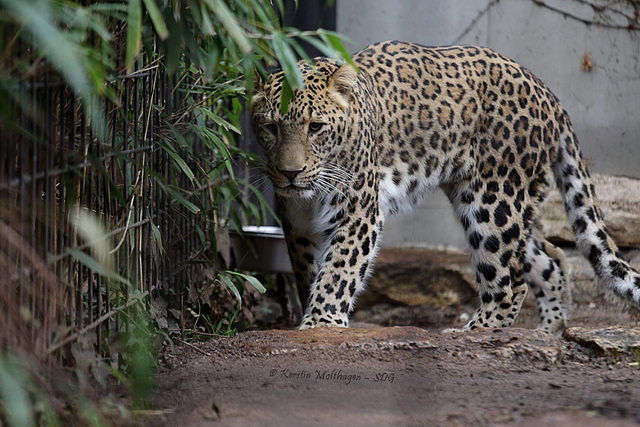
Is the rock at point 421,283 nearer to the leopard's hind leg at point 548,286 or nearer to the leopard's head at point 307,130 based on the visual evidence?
the leopard's hind leg at point 548,286

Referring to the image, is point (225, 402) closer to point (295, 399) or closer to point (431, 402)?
point (295, 399)

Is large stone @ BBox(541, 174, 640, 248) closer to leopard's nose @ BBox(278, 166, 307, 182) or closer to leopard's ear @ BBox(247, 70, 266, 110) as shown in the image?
leopard's nose @ BBox(278, 166, 307, 182)

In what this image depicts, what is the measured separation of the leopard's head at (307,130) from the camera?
4914 millimetres

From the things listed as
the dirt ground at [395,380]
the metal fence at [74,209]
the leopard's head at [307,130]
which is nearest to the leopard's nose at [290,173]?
the leopard's head at [307,130]

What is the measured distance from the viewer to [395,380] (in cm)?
372

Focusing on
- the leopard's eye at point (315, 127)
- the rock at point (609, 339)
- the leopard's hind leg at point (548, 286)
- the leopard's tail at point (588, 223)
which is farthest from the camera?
the leopard's hind leg at point (548, 286)

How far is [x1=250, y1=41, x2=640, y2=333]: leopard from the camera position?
509 centimetres

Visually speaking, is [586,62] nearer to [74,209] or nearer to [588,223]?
[588,223]

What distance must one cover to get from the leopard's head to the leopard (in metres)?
0.01

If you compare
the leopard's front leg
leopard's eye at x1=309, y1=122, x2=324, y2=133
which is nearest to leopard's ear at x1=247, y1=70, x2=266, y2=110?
leopard's eye at x1=309, y1=122, x2=324, y2=133

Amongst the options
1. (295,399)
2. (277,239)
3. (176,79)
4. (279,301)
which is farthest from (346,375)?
(279,301)

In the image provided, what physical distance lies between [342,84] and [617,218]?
326 cm

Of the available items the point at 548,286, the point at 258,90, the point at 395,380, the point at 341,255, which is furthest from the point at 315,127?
the point at 548,286

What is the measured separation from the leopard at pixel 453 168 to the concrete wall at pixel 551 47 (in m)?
1.41
